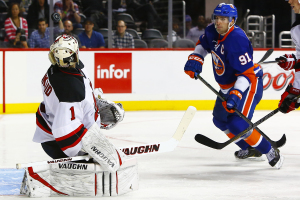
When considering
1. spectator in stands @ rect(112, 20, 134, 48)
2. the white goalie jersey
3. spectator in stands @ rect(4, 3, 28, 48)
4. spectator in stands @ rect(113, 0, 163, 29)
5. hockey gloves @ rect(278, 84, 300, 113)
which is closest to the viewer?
the white goalie jersey

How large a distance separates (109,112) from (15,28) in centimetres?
386

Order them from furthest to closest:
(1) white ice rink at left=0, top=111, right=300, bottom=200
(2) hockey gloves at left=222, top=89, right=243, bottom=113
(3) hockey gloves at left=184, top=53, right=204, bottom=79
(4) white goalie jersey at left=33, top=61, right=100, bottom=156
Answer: (3) hockey gloves at left=184, top=53, right=204, bottom=79 → (2) hockey gloves at left=222, top=89, right=243, bottom=113 → (1) white ice rink at left=0, top=111, right=300, bottom=200 → (4) white goalie jersey at left=33, top=61, right=100, bottom=156

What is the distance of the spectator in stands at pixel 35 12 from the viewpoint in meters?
6.23

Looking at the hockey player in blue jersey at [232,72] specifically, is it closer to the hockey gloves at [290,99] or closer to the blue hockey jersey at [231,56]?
the blue hockey jersey at [231,56]

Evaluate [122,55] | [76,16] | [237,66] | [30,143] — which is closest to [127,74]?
[122,55]

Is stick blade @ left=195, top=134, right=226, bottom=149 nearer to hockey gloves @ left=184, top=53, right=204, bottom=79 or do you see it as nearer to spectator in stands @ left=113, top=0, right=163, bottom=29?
hockey gloves @ left=184, top=53, right=204, bottom=79

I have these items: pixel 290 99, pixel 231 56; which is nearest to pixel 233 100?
pixel 231 56

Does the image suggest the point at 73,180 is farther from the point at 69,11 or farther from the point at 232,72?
the point at 69,11

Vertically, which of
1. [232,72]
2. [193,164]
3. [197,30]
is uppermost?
[197,30]

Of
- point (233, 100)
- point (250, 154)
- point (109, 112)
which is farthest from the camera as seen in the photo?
point (250, 154)

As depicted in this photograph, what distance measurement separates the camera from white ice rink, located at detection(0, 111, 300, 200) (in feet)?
8.73

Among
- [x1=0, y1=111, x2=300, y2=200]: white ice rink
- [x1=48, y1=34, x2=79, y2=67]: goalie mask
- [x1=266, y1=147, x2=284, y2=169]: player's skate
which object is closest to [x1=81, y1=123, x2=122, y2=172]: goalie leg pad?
[x1=0, y1=111, x2=300, y2=200]: white ice rink

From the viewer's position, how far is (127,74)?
20.8ft

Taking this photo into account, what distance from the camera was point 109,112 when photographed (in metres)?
2.76
